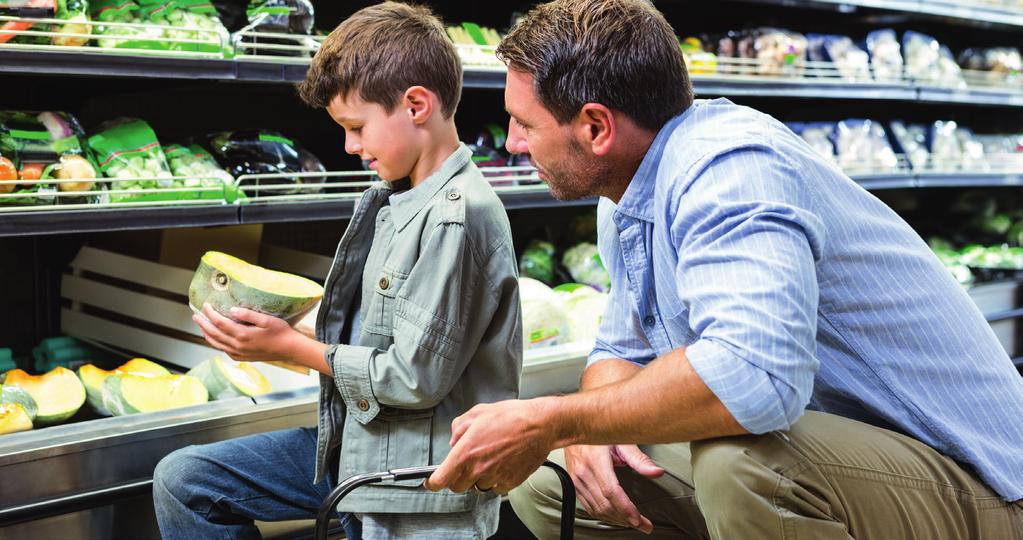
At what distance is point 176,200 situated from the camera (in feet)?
6.77

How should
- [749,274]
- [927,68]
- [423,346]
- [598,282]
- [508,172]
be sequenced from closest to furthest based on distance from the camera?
[749,274] < [423,346] < [508,172] < [598,282] < [927,68]

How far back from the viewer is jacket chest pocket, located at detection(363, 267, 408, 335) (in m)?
A: 1.57

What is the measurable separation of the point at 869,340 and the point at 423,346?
2.15ft

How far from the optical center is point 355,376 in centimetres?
153

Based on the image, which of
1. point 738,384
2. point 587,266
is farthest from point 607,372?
point 587,266

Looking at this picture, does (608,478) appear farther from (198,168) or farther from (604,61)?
(198,168)

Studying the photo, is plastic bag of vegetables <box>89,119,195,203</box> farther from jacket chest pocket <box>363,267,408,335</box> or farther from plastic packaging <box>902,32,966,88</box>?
plastic packaging <box>902,32,966,88</box>

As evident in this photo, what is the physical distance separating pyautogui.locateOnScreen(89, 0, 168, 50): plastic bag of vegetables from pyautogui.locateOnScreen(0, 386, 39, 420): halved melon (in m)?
0.71

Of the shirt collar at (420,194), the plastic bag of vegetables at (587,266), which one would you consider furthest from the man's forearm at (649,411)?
the plastic bag of vegetables at (587,266)

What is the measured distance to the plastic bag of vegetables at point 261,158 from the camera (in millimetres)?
2324

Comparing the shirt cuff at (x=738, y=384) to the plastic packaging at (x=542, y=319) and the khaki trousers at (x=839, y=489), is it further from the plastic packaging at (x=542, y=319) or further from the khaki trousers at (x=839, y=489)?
the plastic packaging at (x=542, y=319)

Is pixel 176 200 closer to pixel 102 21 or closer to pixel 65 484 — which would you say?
pixel 102 21

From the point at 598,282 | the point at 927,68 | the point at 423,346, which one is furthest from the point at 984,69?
the point at 423,346

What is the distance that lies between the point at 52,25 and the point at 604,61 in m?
1.25
